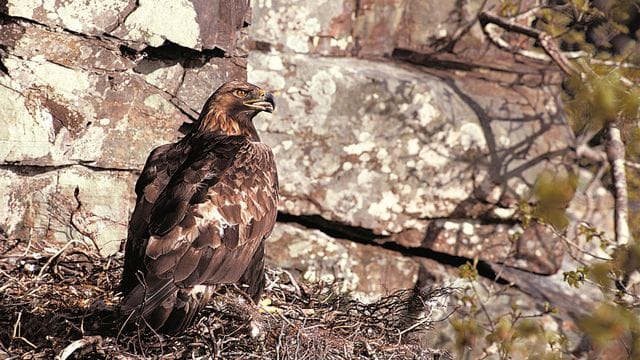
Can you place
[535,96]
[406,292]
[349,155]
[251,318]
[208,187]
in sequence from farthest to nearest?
[535,96] < [349,155] < [406,292] < [208,187] < [251,318]

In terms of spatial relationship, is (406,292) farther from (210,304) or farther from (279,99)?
(279,99)

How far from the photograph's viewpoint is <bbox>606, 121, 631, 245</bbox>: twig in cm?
725

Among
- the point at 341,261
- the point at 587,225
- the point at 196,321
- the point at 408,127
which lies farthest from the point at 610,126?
the point at 196,321

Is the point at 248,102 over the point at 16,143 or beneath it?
over

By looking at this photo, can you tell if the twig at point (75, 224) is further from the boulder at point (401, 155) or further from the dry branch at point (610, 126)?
the dry branch at point (610, 126)

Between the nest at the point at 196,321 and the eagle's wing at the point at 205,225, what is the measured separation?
0.15 metres

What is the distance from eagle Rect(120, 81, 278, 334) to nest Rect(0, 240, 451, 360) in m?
0.13

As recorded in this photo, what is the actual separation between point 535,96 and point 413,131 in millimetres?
1141

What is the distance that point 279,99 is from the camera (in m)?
7.05

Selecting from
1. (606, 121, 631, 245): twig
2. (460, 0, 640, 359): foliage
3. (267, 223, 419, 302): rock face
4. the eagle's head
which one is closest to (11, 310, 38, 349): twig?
Answer: the eagle's head

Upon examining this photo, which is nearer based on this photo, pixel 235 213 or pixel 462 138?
pixel 235 213

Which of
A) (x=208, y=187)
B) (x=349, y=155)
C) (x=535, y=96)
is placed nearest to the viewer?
(x=208, y=187)

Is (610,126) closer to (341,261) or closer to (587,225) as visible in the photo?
(587,225)

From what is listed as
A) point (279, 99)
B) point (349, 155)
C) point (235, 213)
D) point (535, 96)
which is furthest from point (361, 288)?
point (235, 213)
